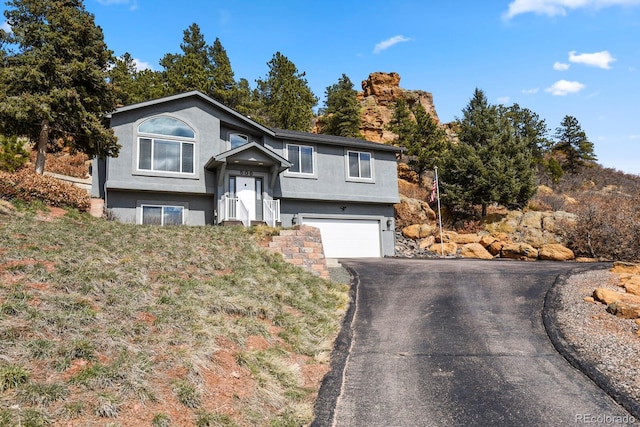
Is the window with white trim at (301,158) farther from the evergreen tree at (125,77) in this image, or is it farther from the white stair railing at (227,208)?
the evergreen tree at (125,77)

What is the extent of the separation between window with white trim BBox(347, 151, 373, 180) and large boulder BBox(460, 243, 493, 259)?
21.2ft

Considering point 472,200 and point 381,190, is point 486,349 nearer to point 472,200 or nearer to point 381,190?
point 381,190

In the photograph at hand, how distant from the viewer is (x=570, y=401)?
5363 millimetres

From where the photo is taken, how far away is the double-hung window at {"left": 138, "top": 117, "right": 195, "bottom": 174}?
1742 centimetres

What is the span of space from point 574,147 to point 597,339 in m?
44.2

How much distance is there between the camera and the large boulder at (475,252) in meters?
21.3

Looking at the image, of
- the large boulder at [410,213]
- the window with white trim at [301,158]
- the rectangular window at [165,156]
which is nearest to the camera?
the rectangular window at [165,156]

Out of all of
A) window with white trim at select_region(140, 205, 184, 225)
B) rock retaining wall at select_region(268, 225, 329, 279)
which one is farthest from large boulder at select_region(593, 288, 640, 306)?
window with white trim at select_region(140, 205, 184, 225)

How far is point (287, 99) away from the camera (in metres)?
33.7

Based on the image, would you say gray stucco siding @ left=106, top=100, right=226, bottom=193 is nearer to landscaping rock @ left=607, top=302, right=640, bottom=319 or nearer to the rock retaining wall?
the rock retaining wall

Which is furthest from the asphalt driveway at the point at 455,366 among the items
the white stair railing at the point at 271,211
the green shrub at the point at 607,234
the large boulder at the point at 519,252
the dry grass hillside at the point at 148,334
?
the green shrub at the point at 607,234

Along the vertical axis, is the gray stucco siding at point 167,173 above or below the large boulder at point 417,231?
above

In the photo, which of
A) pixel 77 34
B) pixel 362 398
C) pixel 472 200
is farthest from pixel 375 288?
pixel 472 200

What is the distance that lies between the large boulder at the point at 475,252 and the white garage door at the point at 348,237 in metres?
4.55
